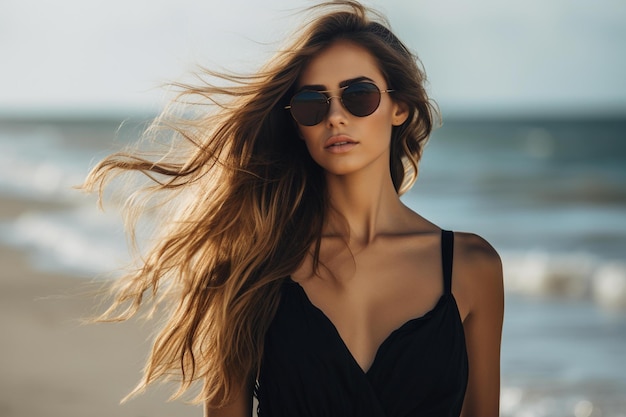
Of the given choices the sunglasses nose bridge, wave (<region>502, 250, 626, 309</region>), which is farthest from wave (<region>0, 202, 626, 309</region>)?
the sunglasses nose bridge

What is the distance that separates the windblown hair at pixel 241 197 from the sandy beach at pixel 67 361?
2820 millimetres

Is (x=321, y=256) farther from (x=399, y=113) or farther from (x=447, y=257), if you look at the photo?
(x=399, y=113)

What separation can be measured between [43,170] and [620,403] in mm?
22127

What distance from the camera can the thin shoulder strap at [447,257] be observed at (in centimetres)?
384

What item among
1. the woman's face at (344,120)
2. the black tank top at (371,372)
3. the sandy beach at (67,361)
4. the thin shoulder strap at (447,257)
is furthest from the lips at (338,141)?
the sandy beach at (67,361)

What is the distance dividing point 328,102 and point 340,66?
162 mm

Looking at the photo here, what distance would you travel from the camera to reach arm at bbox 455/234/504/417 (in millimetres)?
3873

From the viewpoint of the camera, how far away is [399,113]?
4.11 meters

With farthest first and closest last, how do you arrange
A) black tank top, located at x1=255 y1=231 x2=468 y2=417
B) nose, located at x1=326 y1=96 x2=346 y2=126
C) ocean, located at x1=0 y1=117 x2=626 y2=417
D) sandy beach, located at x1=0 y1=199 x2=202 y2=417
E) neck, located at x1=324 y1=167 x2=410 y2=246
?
ocean, located at x1=0 y1=117 x2=626 y2=417 < sandy beach, located at x1=0 y1=199 x2=202 y2=417 < neck, located at x1=324 y1=167 x2=410 y2=246 < nose, located at x1=326 y1=96 x2=346 y2=126 < black tank top, located at x1=255 y1=231 x2=468 y2=417

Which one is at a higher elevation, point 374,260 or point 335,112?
point 335,112

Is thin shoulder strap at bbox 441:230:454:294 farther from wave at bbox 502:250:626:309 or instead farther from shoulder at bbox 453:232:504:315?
wave at bbox 502:250:626:309

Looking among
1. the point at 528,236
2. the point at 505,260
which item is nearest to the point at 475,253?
the point at 505,260

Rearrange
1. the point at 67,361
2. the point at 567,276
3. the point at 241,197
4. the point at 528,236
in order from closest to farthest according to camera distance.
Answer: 1. the point at 241,197
2. the point at 67,361
3. the point at 567,276
4. the point at 528,236

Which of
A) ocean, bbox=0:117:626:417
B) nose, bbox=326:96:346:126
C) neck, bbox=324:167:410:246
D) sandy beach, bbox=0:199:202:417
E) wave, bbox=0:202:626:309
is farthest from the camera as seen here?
wave, bbox=0:202:626:309
